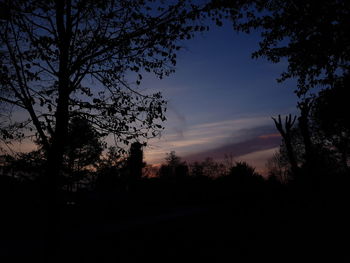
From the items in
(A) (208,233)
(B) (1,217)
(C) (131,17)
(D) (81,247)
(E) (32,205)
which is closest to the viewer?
(C) (131,17)

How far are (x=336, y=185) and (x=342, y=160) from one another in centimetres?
2713

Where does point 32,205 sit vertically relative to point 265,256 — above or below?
above

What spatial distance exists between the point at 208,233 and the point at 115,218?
1531 cm

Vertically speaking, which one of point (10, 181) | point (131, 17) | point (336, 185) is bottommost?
point (336, 185)

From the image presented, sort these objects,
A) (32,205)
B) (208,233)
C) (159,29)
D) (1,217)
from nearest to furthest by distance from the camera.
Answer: (159,29), (208,233), (1,217), (32,205)

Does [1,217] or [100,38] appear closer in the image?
[100,38]

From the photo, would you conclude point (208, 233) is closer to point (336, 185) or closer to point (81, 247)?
point (81, 247)

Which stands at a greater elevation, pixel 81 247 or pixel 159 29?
pixel 159 29

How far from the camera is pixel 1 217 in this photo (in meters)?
16.5

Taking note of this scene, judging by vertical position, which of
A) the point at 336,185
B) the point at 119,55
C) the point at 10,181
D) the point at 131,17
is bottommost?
the point at 336,185

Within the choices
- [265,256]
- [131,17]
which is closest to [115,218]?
[265,256]

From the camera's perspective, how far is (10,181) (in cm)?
1864

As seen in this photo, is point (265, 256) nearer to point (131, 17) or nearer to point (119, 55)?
point (119, 55)

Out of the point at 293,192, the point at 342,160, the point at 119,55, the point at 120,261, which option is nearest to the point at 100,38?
the point at 119,55
